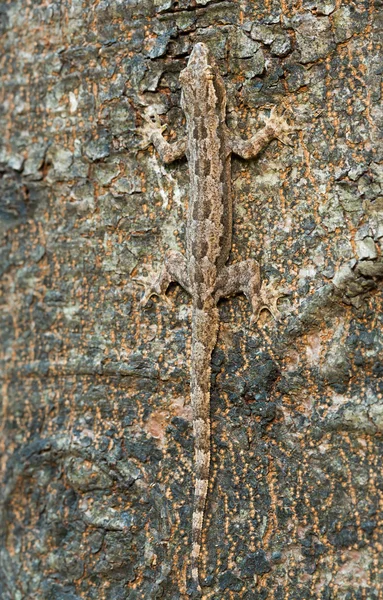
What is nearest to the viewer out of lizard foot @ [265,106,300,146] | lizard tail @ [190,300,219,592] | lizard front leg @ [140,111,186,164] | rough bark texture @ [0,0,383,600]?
rough bark texture @ [0,0,383,600]

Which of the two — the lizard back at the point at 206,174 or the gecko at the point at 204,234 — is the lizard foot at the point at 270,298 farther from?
the lizard back at the point at 206,174

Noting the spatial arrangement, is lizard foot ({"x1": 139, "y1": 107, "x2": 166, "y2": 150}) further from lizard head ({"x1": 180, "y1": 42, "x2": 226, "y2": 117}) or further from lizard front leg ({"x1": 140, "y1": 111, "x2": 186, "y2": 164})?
lizard head ({"x1": 180, "y1": 42, "x2": 226, "y2": 117})

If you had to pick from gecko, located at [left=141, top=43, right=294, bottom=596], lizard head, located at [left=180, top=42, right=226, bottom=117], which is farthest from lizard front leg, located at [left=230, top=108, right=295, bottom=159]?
lizard head, located at [left=180, top=42, right=226, bottom=117]

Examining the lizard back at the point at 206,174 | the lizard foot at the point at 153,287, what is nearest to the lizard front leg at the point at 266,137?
the lizard back at the point at 206,174

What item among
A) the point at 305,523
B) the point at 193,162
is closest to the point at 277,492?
the point at 305,523

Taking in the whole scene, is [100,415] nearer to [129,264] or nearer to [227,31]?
[129,264]
